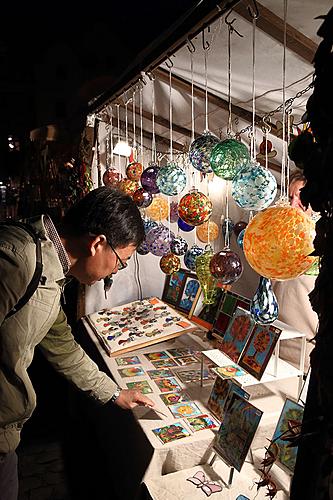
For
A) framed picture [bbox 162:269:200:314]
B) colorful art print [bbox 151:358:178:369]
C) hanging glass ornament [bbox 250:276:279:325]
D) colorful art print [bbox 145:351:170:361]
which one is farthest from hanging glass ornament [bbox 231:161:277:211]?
framed picture [bbox 162:269:200:314]

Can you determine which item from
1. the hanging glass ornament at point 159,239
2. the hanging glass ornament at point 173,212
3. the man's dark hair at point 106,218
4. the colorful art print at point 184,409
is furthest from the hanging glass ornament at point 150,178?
the hanging glass ornament at point 173,212

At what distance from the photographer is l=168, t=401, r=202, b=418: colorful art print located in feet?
6.99

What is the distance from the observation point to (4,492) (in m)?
1.76

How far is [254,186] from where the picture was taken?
5.06 feet

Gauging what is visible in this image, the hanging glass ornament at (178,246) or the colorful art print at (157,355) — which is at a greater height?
the hanging glass ornament at (178,246)

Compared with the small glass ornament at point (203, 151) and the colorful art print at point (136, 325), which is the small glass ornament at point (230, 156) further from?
Answer: the colorful art print at point (136, 325)

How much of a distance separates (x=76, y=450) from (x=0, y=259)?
2.71 meters

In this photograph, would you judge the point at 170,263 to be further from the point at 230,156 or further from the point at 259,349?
the point at 230,156

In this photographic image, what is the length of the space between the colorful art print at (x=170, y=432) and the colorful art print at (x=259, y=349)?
455 mm

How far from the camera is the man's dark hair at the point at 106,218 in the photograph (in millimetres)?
1666

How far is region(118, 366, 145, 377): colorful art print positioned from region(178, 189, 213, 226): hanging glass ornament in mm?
1182

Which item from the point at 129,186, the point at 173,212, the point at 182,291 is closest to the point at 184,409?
the point at 129,186

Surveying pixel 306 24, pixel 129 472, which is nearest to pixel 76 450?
pixel 129 472

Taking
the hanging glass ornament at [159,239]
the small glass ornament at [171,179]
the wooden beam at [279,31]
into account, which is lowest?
the hanging glass ornament at [159,239]
